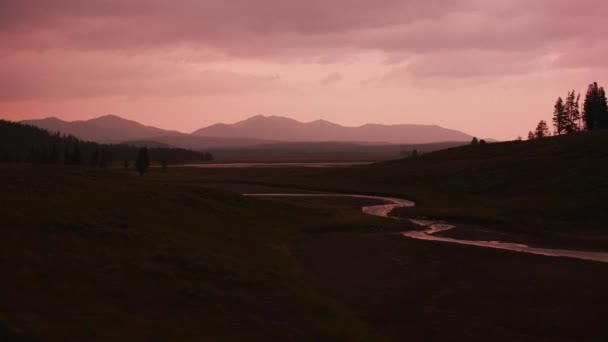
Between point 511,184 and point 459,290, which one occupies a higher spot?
point 511,184

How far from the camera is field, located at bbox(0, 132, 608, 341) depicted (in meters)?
18.6

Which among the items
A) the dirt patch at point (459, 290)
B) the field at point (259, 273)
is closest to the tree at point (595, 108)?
the field at point (259, 273)

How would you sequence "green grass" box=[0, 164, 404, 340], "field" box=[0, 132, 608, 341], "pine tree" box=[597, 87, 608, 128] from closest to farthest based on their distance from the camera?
"green grass" box=[0, 164, 404, 340] < "field" box=[0, 132, 608, 341] < "pine tree" box=[597, 87, 608, 128]

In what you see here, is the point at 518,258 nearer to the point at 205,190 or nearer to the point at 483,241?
the point at 483,241

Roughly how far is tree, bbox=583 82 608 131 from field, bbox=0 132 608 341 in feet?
274

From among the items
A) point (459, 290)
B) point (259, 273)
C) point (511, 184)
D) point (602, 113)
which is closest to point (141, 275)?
point (259, 273)

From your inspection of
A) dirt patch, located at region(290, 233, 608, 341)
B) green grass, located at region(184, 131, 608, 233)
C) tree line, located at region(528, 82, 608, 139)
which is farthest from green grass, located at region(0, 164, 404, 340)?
tree line, located at region(528, 82, 608, 139)

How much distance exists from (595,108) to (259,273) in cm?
12507

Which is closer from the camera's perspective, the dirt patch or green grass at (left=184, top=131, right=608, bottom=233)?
the dirt patch

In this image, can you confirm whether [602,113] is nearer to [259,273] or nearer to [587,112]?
[587,112]

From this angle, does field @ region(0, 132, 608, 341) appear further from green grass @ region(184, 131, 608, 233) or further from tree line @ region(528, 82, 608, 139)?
tree line @ region(528, 82, 608, 139)

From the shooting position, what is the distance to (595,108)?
4914 inches

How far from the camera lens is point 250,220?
43.4 meters

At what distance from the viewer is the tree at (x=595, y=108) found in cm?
12135
